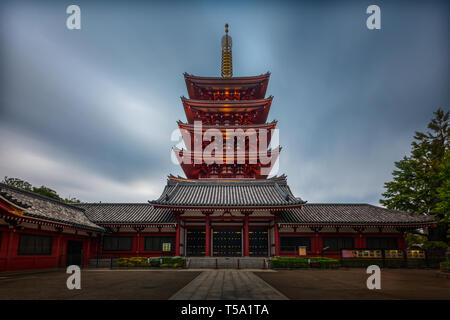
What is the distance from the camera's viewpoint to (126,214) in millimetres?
25578

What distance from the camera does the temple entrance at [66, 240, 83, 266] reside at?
795 inches

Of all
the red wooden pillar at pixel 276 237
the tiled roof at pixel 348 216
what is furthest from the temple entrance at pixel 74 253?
the tiled roof at pixel 348 216

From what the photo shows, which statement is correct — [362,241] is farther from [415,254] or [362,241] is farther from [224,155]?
[224,155]

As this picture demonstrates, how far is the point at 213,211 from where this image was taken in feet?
73.0

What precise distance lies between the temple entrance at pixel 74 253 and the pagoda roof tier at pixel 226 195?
25.0 ft

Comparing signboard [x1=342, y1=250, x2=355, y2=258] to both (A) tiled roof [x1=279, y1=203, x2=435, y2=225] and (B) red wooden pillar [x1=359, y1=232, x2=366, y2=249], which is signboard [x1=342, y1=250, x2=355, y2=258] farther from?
(B) red wooden pillar [x1=359, y1=232, x2=366, y2=249]

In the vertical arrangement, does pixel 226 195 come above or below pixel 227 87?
below

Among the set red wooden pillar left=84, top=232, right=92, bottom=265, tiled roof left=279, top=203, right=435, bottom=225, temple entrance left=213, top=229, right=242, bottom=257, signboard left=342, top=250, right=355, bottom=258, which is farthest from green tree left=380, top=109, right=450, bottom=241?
red wooden pillar left=84, top=232, right=92, bottom=265

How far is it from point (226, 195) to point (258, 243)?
5.45 meters

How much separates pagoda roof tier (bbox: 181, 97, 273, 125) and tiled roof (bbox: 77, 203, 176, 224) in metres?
13.0

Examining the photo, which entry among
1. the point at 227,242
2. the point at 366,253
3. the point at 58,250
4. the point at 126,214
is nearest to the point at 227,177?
the point at 227,242

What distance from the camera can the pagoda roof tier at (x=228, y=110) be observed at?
30.9 metres

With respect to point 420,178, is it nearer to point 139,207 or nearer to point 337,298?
point 337,298

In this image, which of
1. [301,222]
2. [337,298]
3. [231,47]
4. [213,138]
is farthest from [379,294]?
[231,47]
